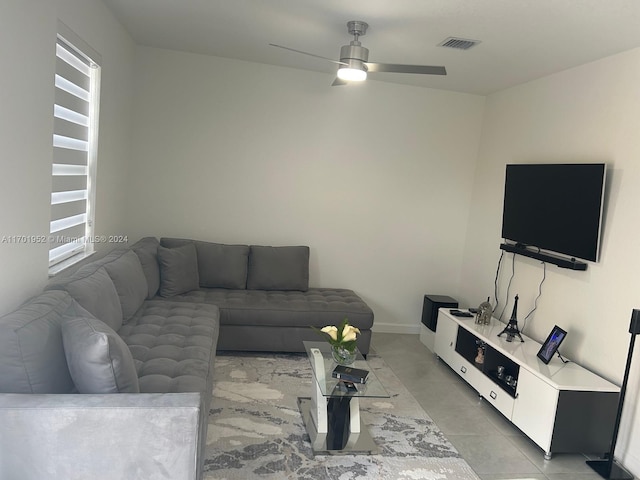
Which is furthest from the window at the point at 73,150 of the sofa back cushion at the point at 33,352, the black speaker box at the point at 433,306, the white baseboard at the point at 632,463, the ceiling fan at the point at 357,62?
the white baseboard at the point at 632,463

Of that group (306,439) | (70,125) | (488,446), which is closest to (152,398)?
(306,439)

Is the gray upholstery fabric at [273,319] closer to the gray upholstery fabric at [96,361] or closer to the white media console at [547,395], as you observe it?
the white media console at [547,395]

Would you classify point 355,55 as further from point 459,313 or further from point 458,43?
point 459,313

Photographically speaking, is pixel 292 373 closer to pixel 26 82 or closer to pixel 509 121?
pixel 26 82

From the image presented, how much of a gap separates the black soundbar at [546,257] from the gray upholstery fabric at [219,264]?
242cm

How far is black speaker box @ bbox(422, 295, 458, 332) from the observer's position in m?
5.08

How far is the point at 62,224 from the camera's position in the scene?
3.20m

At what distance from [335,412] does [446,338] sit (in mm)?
1748

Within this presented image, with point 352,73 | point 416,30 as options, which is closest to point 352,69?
point 352,73

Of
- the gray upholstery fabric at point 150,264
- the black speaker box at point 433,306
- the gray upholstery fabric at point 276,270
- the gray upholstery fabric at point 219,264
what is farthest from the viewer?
the black speaker box at point 433,306

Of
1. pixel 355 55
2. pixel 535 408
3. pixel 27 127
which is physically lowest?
pixel 535 408

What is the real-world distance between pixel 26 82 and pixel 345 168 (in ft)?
10.9

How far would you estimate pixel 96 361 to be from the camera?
204cm

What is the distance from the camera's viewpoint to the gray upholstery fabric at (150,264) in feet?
13.6
